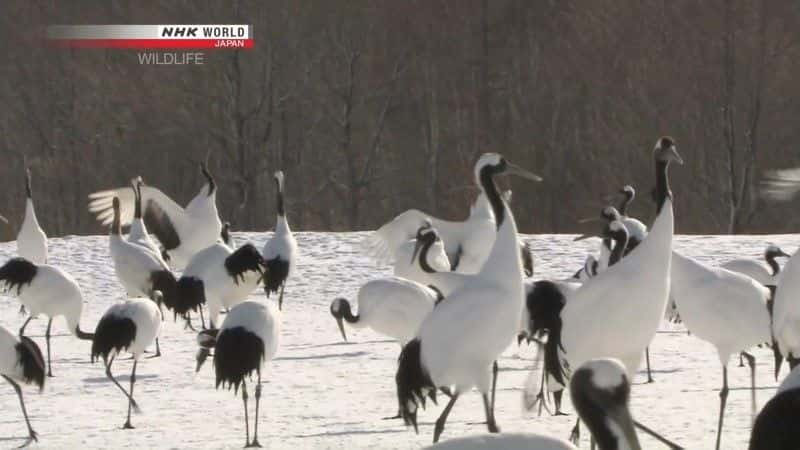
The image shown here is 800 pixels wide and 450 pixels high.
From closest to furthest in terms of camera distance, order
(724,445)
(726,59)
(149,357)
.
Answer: (724,445) < (149,357) < (726,59)

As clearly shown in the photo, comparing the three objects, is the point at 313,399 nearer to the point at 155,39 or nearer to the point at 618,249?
the point at 618,249

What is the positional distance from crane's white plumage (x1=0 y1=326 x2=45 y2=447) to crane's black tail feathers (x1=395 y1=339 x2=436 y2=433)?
1946 millimetres

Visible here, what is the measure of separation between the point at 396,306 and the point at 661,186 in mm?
2738

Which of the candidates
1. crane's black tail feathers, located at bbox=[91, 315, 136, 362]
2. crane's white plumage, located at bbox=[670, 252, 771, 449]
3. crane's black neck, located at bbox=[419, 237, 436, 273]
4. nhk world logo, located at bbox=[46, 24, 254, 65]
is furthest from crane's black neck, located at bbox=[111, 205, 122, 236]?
nhk world logo, located at bbox=[46, 24, 254, 65]

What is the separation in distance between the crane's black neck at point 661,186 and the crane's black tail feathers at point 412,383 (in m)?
1.28

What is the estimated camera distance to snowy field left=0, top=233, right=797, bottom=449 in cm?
747

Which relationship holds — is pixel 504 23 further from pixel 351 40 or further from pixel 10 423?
pixel 10 423

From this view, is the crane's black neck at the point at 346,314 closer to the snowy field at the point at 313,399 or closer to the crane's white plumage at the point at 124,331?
the snowy field at the point at 313,399

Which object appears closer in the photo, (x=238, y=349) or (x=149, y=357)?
(x=238, y=349)

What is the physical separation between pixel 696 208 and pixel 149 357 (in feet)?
53.1

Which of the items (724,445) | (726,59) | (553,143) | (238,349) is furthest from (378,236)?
(553,143)

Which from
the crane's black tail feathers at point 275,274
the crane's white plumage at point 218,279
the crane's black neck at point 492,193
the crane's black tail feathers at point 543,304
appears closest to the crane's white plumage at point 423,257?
the crane's black tail feathers at point 543,304

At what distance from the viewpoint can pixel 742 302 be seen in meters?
7.64

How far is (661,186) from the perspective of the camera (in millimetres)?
7027
